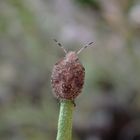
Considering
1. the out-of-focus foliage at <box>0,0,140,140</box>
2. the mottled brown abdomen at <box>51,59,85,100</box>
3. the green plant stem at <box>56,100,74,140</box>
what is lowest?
the green plant stem at <box>56,100,74,140</box>

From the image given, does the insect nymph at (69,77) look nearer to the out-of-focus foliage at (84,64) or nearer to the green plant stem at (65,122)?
the green plant stem at (65,122)

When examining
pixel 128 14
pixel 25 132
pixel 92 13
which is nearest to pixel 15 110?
pixel 25 132

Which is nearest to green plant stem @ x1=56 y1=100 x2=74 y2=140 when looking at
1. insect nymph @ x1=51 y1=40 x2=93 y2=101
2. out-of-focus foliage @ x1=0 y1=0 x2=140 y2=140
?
insect nymph @ x1=51 y1=40 x2=93 y2=101

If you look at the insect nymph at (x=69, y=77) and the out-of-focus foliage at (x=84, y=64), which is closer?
the insect nymph at (x=69, y=77)

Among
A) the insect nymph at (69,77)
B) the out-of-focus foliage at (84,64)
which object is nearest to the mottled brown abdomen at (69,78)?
the insect nymph at (69,77)

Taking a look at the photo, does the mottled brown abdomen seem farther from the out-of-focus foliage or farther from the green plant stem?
the out-of-focus foliage

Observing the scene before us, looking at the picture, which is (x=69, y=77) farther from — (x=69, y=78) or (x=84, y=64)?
(x=84, y=64)

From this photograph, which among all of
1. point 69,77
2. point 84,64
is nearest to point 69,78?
point 69,77
